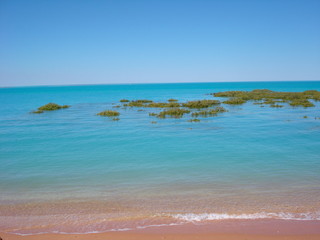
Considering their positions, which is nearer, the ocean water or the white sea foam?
the white sea foam

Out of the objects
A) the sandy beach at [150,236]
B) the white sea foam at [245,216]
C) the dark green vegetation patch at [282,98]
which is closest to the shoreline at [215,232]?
Result: the sandy beach at [150,236]

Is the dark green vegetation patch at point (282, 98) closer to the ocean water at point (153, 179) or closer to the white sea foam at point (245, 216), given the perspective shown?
the ocean water at point (153, 179)

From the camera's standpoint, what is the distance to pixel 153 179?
44.2 feet

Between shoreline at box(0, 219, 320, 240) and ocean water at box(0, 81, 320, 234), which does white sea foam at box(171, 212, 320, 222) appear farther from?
shoreline at box(0, 219, 320, 240)

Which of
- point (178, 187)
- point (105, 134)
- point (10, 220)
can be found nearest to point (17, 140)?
point (105, 134)

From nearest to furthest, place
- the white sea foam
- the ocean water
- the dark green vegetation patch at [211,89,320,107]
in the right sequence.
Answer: the white sea foam
the ocean water
the dark green vegetation patch at [211,89,320,107]

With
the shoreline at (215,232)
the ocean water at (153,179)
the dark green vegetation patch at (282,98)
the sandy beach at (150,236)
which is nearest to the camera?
the sandy beach at (150,236)

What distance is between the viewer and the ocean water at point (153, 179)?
9.65m

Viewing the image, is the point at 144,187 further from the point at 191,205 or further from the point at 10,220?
the point at 10,220

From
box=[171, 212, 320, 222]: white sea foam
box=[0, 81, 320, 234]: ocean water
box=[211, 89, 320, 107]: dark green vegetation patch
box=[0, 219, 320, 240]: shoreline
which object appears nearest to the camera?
box=[0, 219, 320, 240]: shoreline

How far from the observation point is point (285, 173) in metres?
13.9

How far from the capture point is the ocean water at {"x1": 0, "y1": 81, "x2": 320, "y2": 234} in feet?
31.7

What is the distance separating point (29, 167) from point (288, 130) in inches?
1003

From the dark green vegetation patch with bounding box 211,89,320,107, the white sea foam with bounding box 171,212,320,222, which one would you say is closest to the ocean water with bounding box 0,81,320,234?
the white sea foam with bounding box 171,212,320,222
